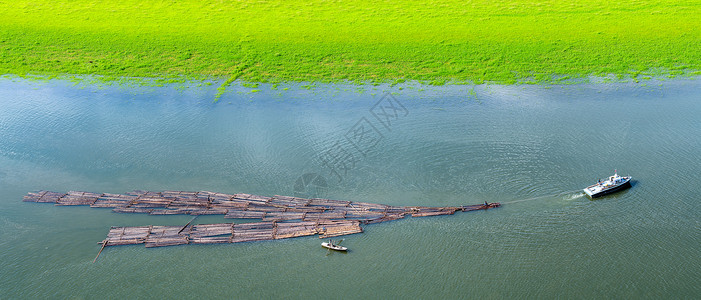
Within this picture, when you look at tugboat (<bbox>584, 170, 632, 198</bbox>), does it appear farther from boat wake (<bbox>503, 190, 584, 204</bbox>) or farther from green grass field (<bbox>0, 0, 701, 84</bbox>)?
green grass field (<bbox>0, 0, 701, 84</bbox>)

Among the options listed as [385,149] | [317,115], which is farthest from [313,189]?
[317,115]

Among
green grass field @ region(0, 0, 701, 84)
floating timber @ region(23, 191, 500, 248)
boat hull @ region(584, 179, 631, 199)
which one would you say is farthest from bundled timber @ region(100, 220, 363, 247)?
green grass field @ region(0, 0, 701, 84)

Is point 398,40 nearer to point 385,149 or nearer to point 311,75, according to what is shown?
point 311,75

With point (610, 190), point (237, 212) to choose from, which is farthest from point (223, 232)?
point (610, 190)

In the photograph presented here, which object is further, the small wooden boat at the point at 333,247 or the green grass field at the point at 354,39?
the green grass field at the point at 354,39

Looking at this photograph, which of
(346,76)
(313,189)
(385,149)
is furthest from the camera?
(346,76)

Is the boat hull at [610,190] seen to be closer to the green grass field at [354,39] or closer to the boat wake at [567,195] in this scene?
the boat wake at [567,195]

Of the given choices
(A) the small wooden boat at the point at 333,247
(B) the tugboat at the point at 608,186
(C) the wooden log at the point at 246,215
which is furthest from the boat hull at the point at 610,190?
(C) the wooden log at the point at 246,215
